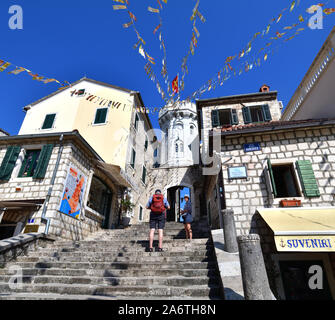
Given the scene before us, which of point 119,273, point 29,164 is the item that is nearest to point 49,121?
point 29,164

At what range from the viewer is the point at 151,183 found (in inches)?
647

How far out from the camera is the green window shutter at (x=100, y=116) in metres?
13.2

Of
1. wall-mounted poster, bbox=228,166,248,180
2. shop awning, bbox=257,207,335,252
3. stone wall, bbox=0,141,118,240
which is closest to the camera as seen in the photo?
shop awning, bbox=257,207,335,252


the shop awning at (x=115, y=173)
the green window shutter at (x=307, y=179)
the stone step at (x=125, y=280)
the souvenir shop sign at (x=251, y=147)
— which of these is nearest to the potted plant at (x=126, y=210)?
the shop awning at (x=115, y=173)

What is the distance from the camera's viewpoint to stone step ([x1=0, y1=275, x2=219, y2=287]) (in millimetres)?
3984

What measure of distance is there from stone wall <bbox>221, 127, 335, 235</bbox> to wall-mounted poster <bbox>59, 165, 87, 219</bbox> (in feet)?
20.0

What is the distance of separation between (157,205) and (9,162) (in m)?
7.52

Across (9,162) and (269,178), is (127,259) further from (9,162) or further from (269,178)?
(9,162)

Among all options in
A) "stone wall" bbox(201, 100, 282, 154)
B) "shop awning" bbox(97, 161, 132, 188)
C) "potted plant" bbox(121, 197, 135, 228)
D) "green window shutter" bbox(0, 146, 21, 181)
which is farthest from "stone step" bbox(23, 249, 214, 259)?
"stone wall" bbox(201, 100, 282, 154)

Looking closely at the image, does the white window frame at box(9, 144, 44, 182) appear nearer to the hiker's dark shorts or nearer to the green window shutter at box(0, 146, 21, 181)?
the green window shutter at box(0, 146, 21, 181)

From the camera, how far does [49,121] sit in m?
13.6
